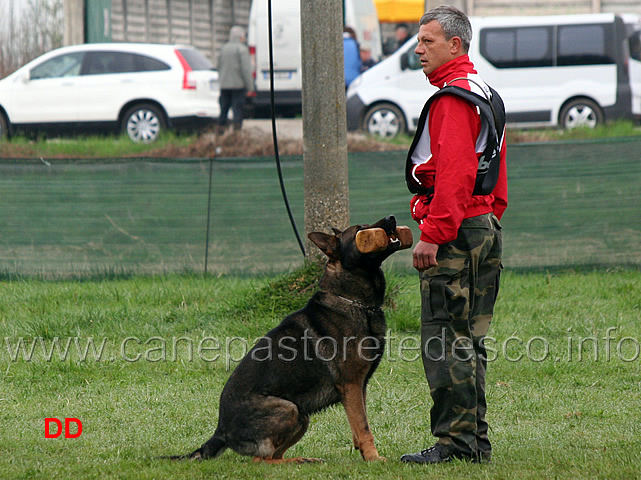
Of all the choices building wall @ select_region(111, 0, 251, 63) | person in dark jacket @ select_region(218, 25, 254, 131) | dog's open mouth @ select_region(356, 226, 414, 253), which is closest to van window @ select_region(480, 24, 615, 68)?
person in dark jacket @ select_region(218, 25, 254, 131)

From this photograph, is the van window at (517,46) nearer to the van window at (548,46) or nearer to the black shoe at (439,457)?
the van window at (548,46)

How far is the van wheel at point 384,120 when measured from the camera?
55.6 ft

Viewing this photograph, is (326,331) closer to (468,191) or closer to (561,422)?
(468,191)

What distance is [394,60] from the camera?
17.0 metres

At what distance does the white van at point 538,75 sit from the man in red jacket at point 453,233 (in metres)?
12.6

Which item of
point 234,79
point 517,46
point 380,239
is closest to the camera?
point 380,239

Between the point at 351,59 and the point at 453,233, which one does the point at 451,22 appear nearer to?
the point at 453,233

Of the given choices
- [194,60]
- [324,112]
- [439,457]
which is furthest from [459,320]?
[194,60]

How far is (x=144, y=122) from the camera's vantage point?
667 inches

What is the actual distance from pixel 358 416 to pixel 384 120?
12892 mm

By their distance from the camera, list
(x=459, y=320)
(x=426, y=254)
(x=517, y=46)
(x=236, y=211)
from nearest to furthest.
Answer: (x=426, y=254) < (x=459, y=320) < (x=236, y=211) < (x=517, y=46)

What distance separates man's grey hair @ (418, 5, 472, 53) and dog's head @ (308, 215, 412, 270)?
93 centimetres

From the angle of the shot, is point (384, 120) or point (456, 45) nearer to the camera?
point (456, 45)

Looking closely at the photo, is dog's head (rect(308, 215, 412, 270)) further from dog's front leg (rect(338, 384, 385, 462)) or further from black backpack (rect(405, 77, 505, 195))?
dog's front leg (rect(338, 384, 385, 462))
